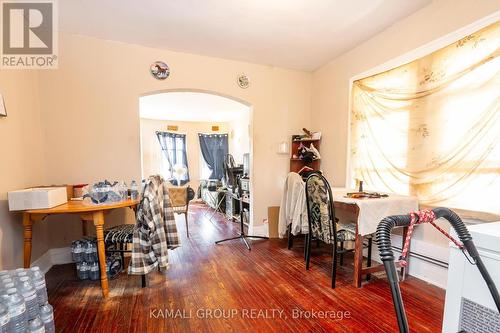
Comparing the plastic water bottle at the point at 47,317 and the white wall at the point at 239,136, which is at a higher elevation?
the white wall at the point at 239,136

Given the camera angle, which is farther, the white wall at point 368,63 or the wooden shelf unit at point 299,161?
the wooden shelf unit at point 299,161

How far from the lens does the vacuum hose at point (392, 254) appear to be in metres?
0.65

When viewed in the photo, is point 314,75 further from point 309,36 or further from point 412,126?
point 412,126

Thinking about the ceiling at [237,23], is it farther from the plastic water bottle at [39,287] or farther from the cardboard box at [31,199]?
the plastic water bottle at [39,287]

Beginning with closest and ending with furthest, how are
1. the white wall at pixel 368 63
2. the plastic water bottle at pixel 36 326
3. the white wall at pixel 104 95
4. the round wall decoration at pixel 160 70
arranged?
the plastic water bottle at pixel 36 326 < the white wall at pixel 368 63 < the white wall at pixel 104 95 < the round wall decoration at pixel 160 70

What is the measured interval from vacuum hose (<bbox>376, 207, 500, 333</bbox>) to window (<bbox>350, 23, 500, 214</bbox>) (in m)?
1.13

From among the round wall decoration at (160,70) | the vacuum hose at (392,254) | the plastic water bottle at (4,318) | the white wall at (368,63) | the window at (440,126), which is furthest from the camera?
the round wall decoration at (160,70)

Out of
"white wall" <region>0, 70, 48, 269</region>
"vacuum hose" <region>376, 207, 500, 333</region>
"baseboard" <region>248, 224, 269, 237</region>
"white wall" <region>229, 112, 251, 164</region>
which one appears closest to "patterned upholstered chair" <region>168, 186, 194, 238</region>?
"baseboard" <region>248, 224, 269, 237</region>

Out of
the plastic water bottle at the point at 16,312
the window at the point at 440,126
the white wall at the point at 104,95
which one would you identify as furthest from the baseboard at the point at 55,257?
the window at the point at 440,126

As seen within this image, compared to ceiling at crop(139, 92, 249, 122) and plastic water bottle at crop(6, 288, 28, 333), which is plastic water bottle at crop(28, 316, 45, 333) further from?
ceiling at crop(139, 92, 249, 122)

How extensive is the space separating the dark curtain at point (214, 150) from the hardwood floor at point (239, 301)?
14.6ft

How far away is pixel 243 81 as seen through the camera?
314 cm

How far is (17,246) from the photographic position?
1847mm

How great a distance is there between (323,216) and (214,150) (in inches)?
206
